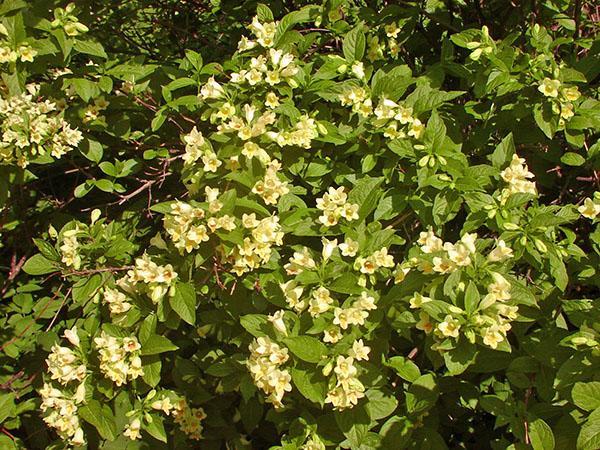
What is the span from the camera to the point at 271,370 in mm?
1772

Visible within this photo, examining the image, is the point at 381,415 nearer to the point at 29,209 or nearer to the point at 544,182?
the point at 544,182

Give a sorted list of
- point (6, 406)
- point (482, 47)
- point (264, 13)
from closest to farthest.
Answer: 1. point (482, 47)
2. point (264, 13)
3. point (6, 406)

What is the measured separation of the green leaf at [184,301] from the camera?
6.14 feet

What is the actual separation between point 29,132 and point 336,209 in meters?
1.18

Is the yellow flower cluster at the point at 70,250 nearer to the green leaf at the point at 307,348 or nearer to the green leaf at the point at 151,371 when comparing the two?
the green leaf at the point at 151,371

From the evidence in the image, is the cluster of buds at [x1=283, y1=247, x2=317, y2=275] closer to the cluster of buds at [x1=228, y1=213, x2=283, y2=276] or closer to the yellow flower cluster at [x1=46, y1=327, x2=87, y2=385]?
the cluster of buds at [x1=228, y1=213, x2=283, y2=276]

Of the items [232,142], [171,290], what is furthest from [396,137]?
[171,290]

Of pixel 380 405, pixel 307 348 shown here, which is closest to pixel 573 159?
pixel 380 405

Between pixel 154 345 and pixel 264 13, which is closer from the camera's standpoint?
pixel 154 345

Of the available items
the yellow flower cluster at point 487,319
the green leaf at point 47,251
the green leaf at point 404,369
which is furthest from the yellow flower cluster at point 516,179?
the green leaf at point 47,251

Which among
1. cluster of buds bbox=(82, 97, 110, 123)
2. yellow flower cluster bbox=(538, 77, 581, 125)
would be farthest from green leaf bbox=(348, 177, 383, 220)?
cluster of buds bbox=(82, 97, 110, 123)

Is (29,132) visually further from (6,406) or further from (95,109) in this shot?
(6,406)

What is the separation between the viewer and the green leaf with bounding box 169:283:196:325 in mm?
1870

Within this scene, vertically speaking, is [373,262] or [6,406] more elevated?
[373,262]
